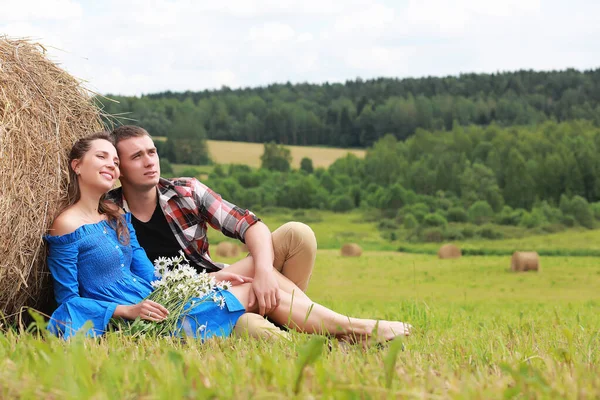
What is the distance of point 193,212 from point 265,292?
34.6 inches

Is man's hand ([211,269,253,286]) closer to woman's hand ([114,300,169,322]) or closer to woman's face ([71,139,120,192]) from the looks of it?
woman's hand ([114,300,169,322])

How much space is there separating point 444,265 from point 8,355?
73.7ft

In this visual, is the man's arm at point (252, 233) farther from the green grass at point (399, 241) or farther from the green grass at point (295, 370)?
the green grass at point (399, 241)

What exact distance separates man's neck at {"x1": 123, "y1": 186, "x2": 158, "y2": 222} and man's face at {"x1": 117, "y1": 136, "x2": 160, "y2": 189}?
0.16 meters

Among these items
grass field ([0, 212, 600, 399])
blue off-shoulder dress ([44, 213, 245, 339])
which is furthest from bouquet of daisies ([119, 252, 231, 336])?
grass field ([0, 212, 600, 399])

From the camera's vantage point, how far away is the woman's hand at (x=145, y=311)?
159 inches

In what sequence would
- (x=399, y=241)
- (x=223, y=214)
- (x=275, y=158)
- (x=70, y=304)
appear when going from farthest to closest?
(x=275, y=158), (x=399, y=241), (x=223, y=214), (x=70, y=304)

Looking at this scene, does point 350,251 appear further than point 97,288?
Yes

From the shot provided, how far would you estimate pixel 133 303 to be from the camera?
4.36 metres

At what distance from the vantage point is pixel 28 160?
427 centimetres

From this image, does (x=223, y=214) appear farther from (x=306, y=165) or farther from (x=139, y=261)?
(x=306, y=165)

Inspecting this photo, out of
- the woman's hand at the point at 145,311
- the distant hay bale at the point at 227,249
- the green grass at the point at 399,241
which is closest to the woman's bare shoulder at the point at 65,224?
the woman's hand at the point at 145,311

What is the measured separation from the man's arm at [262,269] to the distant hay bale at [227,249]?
19.1 metres

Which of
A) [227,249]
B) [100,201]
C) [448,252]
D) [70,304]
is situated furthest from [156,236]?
[448,252]
